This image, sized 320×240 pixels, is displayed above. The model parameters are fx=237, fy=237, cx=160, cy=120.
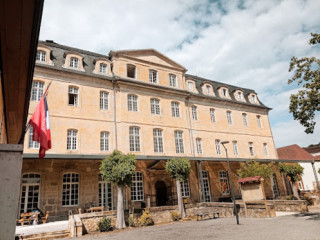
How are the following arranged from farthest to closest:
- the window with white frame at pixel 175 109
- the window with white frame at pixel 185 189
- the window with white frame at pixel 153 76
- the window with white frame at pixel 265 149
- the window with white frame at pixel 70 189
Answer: the window with white frame at pixel 265 149
the window with white frame at pixel 175 109
the window with white frame at pixel 153 76
the window with white frame at pixel 185 189
the window with white frame at pixel 70 189

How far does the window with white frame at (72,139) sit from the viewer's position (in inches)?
655

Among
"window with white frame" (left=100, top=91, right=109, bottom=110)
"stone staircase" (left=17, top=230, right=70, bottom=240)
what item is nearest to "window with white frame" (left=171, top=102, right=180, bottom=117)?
"window with white frame" (left=100, top=91, right=109, bottom=110)

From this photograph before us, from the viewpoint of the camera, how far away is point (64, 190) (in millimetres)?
15617

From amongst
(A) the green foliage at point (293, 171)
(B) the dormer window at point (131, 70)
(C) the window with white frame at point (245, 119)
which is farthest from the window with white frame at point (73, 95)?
(A) the green foliage at point (293, 171)

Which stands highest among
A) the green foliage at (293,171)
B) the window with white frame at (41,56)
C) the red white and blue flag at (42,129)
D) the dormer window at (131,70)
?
the dormer window at (131,70)

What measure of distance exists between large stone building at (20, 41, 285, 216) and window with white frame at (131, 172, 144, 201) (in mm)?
73

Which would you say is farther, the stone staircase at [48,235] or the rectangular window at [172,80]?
the rectangular window at [172,80]

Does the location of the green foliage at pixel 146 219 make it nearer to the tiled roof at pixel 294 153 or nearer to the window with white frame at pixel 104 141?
the window with white frame at pixel 104 141

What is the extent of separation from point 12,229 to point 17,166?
471mm

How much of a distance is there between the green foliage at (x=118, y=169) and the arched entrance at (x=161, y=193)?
23.0 ft

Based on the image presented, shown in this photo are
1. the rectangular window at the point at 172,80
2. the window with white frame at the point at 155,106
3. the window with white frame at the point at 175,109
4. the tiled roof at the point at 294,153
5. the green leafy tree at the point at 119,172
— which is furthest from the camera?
the tiled roof at the point at 294,153

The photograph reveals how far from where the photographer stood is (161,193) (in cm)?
2028

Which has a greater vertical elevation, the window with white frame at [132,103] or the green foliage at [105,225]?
the window with white frame at [132,103]

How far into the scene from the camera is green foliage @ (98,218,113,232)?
40.9ft
